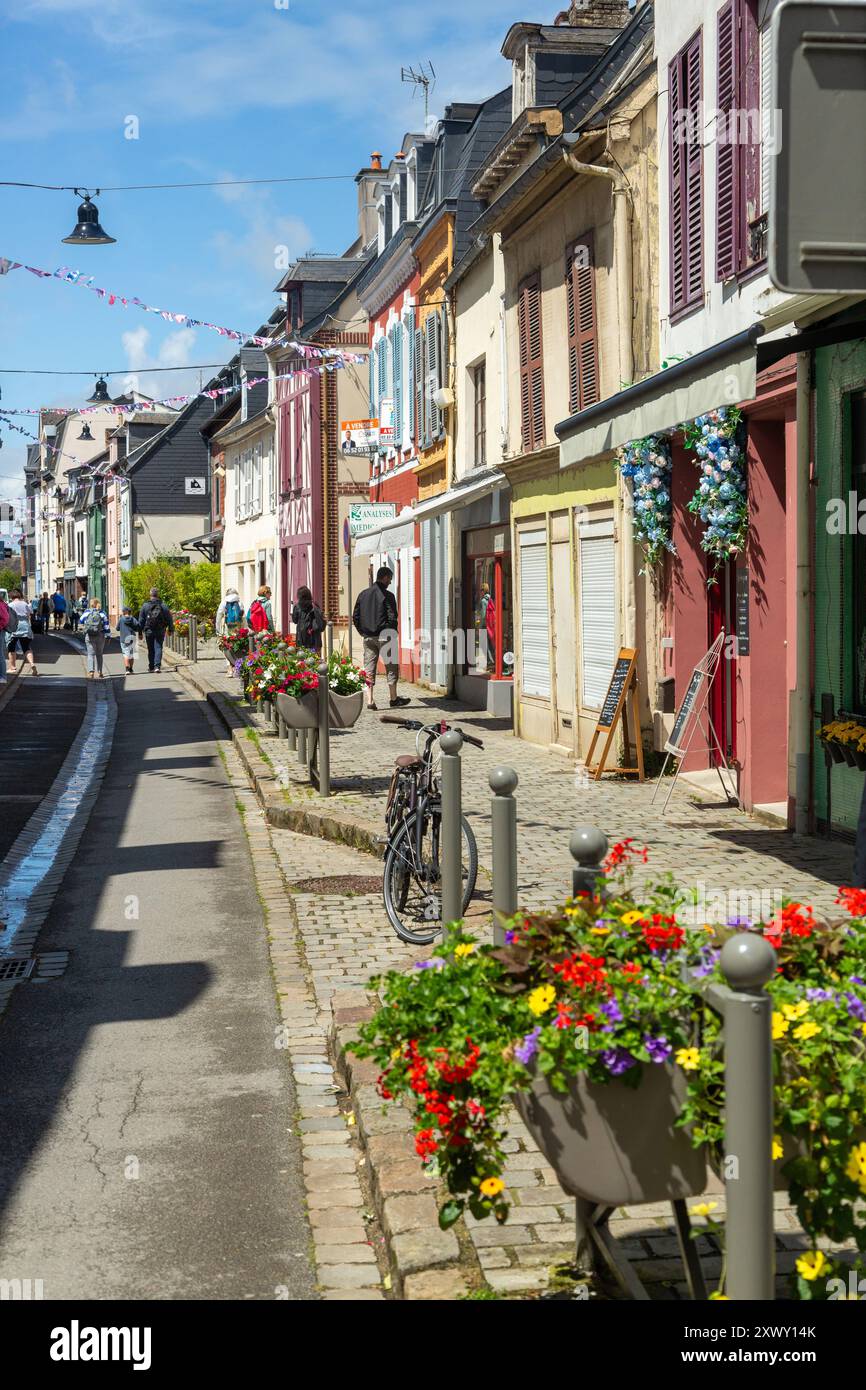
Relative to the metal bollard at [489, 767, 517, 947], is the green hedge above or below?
above

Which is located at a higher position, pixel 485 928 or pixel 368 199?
pixel 368 199

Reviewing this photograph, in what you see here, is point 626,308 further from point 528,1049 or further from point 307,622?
point 528,1049

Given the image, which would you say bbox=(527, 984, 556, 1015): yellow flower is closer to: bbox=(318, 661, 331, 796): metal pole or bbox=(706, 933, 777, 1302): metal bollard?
bbox=(706, 933, 777, 1302): metal bollard

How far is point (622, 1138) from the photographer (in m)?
3.09

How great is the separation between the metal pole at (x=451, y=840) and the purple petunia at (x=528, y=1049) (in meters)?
3.46

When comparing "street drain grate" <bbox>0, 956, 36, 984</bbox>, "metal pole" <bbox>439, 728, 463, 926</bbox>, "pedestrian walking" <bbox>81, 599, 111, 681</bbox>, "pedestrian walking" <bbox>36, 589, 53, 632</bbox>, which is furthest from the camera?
"pedestrian walking" <bbox>36, 589, 53, 632</bbox>

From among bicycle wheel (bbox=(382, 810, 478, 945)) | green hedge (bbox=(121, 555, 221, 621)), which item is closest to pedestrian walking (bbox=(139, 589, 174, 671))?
green hedge (bbox=(121, 555, 221, 621))

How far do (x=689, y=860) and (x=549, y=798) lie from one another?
3.11 meters

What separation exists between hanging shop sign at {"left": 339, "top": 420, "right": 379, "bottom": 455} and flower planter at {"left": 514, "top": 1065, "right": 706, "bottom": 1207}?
2599 cm

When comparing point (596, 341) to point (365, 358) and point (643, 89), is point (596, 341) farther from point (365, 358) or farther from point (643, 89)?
point (365, 358)

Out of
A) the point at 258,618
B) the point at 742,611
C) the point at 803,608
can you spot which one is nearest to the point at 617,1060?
the point at 803,608

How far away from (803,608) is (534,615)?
7501 millimetres

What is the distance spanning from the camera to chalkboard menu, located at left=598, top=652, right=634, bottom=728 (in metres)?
13.6

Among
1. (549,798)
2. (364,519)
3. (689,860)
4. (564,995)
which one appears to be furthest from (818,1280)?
(364,519)
